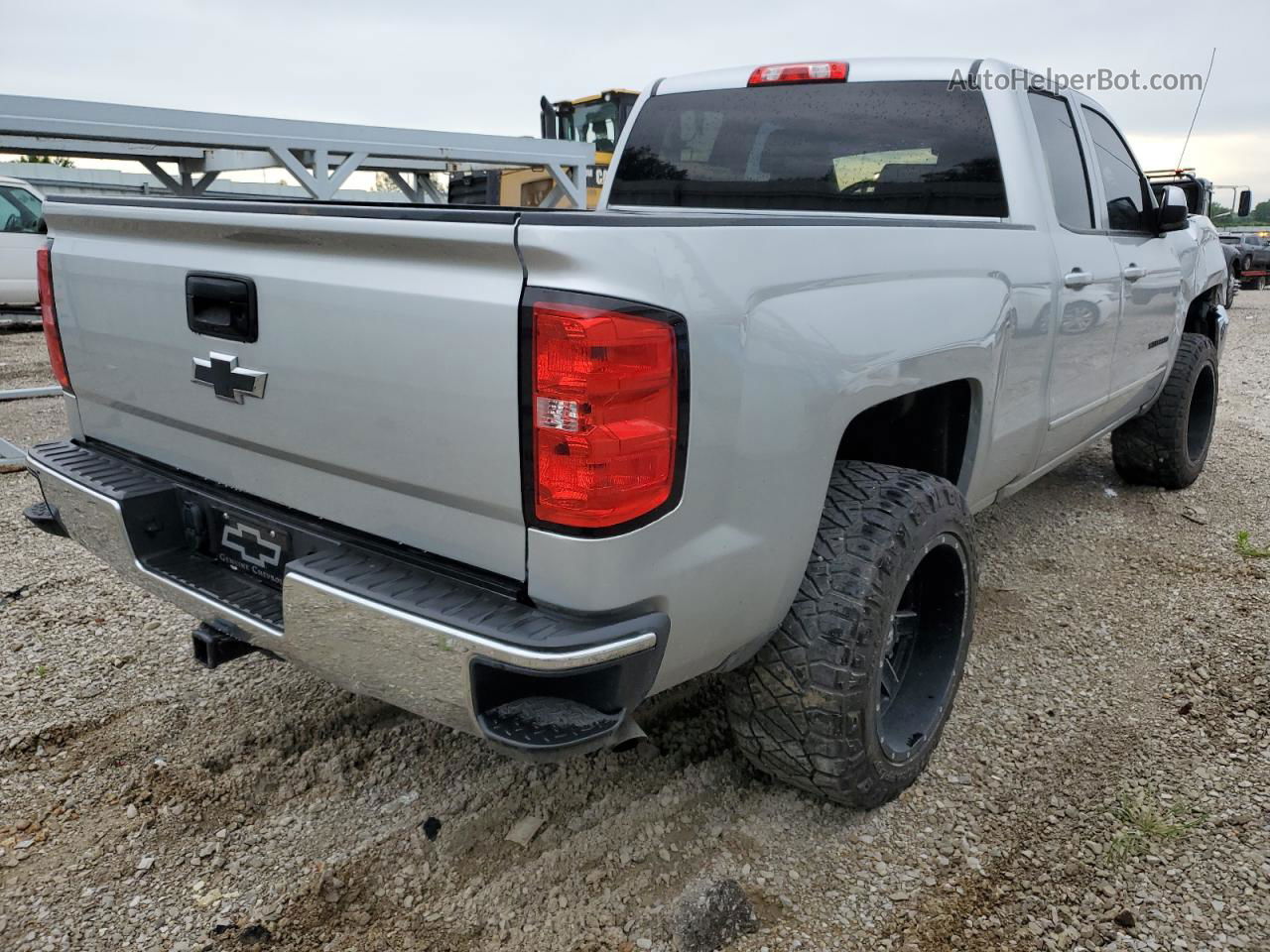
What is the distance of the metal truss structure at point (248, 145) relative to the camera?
219 inches

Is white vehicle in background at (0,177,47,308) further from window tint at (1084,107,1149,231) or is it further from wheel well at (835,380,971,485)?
wheel well at (835,380,971,485)

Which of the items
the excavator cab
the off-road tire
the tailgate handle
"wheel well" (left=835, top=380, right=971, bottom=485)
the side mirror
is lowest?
the off-road tire

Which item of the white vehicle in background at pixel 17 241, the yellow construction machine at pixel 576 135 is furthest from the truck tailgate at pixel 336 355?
the white vehicle in background at pixel 17 241

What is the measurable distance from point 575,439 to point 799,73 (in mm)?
2486

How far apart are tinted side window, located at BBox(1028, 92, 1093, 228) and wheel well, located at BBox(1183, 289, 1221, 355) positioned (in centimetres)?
191

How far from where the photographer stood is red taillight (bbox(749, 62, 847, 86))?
345 cm

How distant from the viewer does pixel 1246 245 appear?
22297 millimetres

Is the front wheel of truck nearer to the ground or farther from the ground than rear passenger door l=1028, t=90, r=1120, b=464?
nearer to the ground

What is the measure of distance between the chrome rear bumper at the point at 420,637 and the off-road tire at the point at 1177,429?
4069 mm

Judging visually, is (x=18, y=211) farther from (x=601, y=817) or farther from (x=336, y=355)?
(x=601, y=817)

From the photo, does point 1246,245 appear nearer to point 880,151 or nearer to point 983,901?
point 880,151

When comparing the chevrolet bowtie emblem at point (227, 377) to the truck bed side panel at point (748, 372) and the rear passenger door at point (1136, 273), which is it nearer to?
the truck bed side panel at point (748, 372)

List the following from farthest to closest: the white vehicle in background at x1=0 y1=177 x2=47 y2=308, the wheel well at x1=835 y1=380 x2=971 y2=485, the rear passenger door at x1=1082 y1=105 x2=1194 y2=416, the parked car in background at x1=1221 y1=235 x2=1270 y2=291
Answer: the parked car in background at x1=1221 y1=235 x2=1270 y2=291, the white vehicle in background at x1=0 y1=177 x2=47 y2=308, the rear passenger door at x1=1082 y1=105 x2=1194 y2=416, the wheel well at x1=835 y1=380 x2=971 y2=485

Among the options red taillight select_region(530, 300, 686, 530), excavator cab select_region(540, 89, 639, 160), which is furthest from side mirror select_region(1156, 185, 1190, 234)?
excavator cab select_region(540, 89, 639, 160)
